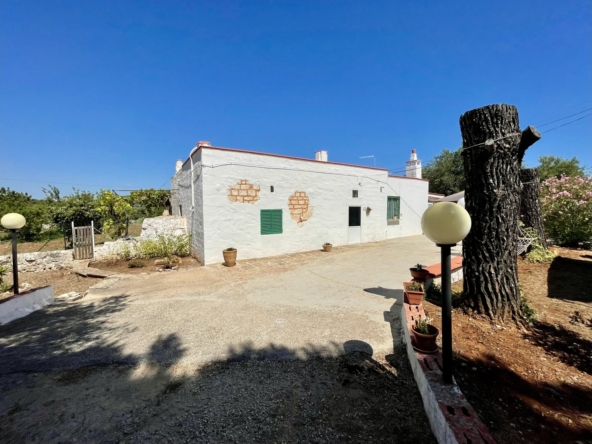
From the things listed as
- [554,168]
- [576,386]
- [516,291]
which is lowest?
[576,386]

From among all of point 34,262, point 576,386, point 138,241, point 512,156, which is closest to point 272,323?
point 576,386

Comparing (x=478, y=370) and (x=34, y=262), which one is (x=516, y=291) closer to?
(x=478, y=370)

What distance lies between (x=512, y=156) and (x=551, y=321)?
2363 millimetres

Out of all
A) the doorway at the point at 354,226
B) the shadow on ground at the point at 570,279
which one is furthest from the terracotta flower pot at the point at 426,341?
the doorway at the point at 354,226

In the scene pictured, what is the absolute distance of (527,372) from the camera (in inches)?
94.1

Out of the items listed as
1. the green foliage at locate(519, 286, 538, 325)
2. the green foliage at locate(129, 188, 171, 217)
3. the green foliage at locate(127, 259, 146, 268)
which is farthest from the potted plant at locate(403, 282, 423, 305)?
the green foliage at locate(129, 188, 171, 217)

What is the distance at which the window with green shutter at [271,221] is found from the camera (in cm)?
952

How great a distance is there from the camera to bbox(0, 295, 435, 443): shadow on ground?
1.99 metres

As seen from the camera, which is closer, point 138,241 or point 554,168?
point 138,241

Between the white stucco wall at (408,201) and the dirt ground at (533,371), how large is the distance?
1013cm

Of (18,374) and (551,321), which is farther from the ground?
(551,321)

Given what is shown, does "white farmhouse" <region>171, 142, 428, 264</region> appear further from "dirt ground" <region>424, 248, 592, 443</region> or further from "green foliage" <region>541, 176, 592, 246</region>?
"dirt ground" <region>424, 248, 592, 443</region>

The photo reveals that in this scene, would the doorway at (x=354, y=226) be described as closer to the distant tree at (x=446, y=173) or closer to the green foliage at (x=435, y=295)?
the green foliage at (x=435, y=295)

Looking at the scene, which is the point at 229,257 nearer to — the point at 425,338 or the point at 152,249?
the point at 152,249
